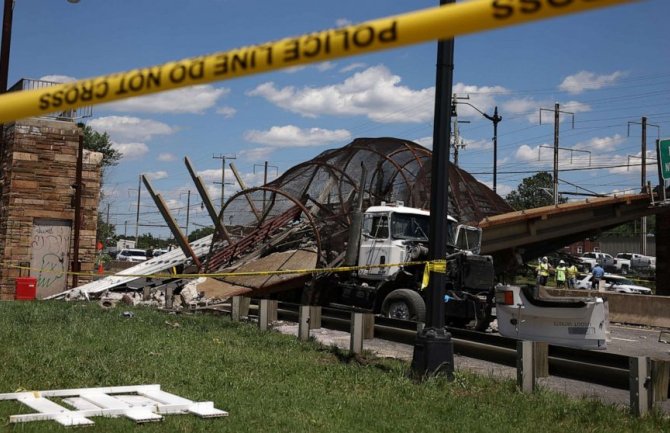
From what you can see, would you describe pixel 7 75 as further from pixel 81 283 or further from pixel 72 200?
pixel 81 283

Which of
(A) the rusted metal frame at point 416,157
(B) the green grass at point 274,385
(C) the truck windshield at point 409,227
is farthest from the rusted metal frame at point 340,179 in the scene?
(B) the green grass at point 274,385

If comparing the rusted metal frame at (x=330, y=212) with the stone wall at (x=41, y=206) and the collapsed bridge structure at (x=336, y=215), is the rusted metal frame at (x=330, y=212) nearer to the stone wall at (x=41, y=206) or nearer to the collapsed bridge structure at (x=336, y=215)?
the collapsed bridge structure at (x=336, y=215)

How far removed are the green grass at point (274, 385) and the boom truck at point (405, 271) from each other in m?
4.28

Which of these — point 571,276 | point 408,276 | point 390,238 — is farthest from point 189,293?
point 571,276

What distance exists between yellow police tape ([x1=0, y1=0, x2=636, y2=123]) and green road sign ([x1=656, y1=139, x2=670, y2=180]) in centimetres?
2351

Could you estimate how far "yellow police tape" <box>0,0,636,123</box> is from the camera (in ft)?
7.76

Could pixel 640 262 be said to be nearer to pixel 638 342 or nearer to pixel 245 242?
pixel 245 242

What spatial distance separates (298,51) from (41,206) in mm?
21719

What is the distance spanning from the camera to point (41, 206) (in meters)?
22.5

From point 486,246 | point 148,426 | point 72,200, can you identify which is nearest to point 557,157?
point 486,246

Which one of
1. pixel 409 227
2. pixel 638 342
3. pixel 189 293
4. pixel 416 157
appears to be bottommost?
pixel 638 342

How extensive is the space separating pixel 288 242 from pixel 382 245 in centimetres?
491

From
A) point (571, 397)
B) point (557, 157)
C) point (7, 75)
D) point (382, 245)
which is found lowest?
point (571, 397)

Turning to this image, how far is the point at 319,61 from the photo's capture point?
9.02ft
